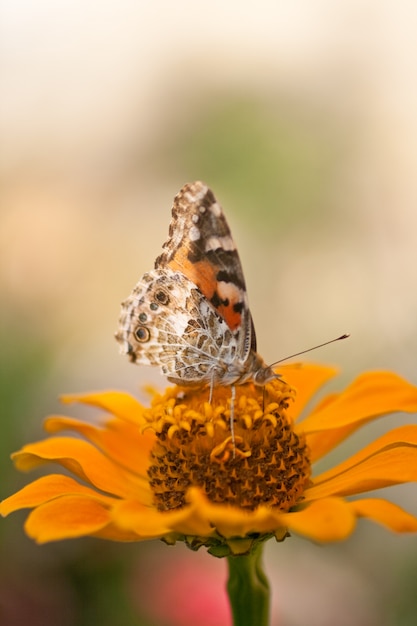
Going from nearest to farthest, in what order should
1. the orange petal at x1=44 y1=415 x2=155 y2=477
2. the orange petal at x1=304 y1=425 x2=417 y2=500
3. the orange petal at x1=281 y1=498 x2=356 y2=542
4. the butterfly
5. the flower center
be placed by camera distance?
the orange petal at x1=281 y1=498 x2=356 y2=542 → the orange petal at x1=304 y1=425 x2=417 y2=500 → the flower center → the butterfly → the orange petal at x1=44 y1=415 x2=155 y2=477

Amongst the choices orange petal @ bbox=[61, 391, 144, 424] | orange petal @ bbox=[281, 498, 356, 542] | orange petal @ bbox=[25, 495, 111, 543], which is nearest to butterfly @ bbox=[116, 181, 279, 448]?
orange petal @ bbox=[61, 391, 144, 424]

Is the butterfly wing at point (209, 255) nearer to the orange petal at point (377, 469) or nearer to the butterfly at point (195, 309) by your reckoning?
the butterfly at point (195, 309)

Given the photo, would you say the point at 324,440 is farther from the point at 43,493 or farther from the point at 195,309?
the point at 43,493

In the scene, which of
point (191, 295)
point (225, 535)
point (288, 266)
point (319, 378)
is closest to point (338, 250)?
point (288, 266)

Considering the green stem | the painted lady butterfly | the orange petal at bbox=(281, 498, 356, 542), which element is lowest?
the green stem

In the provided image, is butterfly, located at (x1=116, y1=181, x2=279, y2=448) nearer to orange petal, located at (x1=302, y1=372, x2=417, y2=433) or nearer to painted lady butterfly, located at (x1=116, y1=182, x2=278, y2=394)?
painted lady butterfly, located at (x1=116, y1=182, x2=278, y2=394)

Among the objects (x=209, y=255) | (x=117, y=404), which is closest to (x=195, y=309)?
(x=209, y=255)
